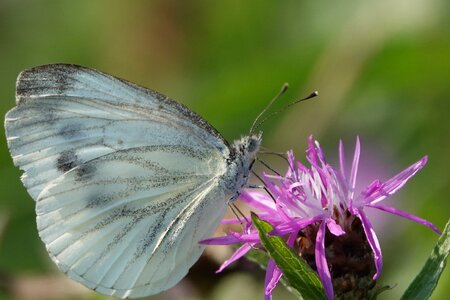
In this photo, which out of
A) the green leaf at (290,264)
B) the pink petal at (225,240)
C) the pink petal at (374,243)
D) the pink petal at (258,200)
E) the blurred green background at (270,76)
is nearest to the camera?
the green leaf at (290,264)

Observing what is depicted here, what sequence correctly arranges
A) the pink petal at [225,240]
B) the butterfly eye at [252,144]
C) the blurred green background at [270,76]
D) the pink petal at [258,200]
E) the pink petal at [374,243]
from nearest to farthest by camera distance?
the pink petal at [374,243]
the pink petal at [225,240]
the pink petal at [258,200]
the butterfly eye at [252,144]
the blurred green background at [270,76]

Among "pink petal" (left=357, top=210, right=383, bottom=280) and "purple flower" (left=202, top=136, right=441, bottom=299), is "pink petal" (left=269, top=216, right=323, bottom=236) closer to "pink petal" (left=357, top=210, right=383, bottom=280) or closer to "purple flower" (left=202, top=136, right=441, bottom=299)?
"purple flower" (left=202, top=136, right=441, bottom=299)

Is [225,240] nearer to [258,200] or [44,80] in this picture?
[258,200]

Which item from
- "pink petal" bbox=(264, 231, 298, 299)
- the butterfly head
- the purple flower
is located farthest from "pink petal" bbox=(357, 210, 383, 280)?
the butterfly head

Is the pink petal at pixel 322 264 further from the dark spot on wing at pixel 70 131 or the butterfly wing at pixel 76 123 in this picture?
the dark spot on wing at pixel 70 131

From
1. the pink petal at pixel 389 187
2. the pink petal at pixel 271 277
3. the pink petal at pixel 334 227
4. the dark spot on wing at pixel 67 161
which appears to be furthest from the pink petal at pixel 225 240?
the dark spot on wing at pixel 67 161

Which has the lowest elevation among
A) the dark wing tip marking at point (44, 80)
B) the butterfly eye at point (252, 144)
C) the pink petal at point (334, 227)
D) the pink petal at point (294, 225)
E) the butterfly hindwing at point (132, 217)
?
the butterfly hindwing at point (132, 217)

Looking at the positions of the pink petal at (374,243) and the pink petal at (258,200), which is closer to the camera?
the pink petal at (374,243)
